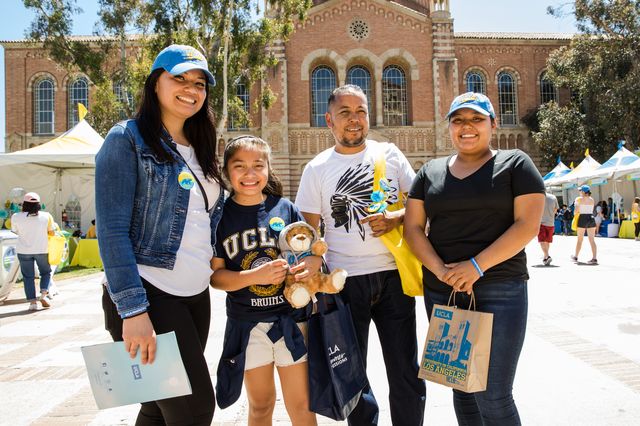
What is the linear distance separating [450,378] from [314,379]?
696mm

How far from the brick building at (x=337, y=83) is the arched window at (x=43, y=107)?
0.06 meters

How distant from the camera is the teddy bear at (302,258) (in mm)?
2469

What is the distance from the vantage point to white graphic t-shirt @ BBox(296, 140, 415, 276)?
292 centimetres

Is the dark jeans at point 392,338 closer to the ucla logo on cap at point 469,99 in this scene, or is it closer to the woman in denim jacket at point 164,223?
the woman in denim jacket at point 164,223

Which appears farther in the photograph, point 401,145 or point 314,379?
point 401,145

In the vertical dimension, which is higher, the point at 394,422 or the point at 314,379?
the point at 314,379

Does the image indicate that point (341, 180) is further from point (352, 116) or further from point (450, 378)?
point (450, 378)

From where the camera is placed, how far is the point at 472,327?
238 cm

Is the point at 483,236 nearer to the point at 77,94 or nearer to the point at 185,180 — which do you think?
the point at 185,180

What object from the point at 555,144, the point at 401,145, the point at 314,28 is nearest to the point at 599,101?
the point at 555,144

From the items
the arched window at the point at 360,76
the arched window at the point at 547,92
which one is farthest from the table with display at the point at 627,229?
the arched window at the point at 547,92

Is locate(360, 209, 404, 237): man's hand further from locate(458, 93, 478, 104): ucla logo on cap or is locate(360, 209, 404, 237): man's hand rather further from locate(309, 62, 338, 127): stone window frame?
locate(309, 62, 338, 127): stone window frame

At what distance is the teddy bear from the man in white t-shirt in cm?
37

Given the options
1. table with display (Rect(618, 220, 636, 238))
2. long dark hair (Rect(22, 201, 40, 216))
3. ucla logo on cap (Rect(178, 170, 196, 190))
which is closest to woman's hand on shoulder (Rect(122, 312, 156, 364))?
ucla logo on cap (Rect(178, 170, 196, 190))
